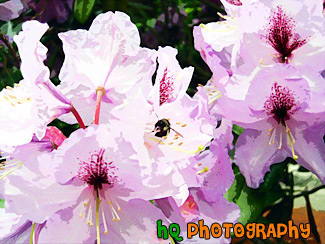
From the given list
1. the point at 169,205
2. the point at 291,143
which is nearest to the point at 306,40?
the point at 291,143

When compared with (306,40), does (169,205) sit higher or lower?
lower

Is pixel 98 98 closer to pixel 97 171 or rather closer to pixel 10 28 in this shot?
pixel 97 171

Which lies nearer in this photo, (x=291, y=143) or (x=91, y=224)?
(x=91, y=224)

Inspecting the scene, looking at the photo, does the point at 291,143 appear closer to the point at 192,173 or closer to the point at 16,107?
the point at 192,173

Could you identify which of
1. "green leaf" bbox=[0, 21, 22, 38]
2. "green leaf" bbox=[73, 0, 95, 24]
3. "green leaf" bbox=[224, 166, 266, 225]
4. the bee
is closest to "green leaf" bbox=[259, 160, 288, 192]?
"green leaf" bbox=[224, 166, 266, 225]

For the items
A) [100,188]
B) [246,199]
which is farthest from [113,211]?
[246,199]

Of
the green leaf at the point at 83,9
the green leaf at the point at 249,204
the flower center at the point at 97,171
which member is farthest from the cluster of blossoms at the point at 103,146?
the green leaf at the point at 83,9

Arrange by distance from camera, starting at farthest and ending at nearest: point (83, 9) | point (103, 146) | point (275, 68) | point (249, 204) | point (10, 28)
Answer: point (10, 28) < point (83, 9) < point (249, 204) < point (275, 68) < point (103, 146)
